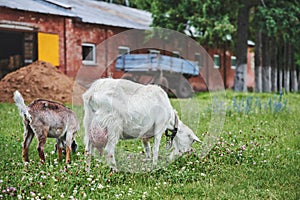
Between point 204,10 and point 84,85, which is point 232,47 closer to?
point 204,10

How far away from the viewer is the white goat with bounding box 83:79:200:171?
6.25 meters

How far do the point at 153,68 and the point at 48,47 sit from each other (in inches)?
174

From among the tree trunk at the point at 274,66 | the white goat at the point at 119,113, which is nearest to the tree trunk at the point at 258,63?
the tree trunk at the point at 274,66

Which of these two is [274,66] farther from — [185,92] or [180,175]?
[180,175]

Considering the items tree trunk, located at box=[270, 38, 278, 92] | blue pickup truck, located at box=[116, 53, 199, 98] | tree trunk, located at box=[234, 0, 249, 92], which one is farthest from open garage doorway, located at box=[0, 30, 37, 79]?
tree trunk, located at box=[270, 38, 278, 92]

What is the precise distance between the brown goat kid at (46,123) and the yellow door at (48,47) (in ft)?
43.4

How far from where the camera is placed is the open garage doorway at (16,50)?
20.7 m

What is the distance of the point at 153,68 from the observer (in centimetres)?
2100

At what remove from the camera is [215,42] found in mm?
25469

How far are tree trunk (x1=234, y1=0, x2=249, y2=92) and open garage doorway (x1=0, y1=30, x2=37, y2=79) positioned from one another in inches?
382

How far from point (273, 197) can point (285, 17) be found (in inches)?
718

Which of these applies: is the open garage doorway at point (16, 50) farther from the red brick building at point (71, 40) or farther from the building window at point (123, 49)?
the building window at point (123, 49)

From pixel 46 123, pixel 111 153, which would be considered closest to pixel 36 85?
pixel 46 123

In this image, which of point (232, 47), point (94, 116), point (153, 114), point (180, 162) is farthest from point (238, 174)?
point (232, 47)
